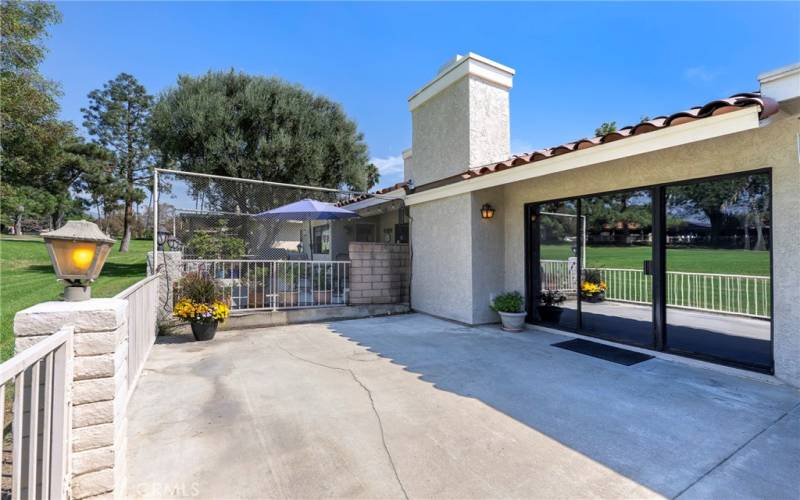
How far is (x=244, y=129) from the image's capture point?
1226cm

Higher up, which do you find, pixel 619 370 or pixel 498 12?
pixel 498 12

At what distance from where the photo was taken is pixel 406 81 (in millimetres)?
9414

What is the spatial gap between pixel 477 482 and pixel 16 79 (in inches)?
661

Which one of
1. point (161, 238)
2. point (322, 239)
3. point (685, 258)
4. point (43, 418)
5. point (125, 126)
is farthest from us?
point (125, 126)

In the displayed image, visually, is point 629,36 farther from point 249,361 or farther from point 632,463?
point 249,361

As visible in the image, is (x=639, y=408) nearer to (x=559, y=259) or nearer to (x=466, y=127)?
(x=559, y=259)

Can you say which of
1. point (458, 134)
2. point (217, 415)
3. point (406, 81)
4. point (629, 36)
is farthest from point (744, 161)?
point (406, 81)

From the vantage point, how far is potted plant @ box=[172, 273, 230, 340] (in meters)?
5.55

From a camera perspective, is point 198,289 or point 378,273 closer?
point 198,289

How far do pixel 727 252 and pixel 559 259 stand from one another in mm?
2402

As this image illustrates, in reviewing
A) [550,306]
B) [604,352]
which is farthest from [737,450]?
[550,306]

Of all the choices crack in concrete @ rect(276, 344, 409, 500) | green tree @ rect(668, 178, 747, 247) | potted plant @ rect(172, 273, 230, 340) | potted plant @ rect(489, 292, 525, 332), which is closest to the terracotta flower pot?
potted plant @ rect(489, 292, 525, 332)

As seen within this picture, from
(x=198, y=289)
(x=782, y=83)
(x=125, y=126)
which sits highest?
(x=125, y=126)

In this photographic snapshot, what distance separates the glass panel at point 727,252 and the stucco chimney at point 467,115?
10.3 ft
